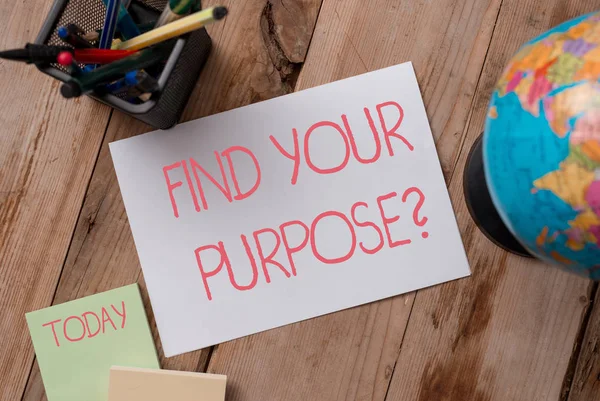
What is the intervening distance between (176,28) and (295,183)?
0.60ft

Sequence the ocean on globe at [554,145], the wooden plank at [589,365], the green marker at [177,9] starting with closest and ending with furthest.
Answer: the ocean on globe at [554,145], the green marker at [177,9], the wooden plank at [589,365]

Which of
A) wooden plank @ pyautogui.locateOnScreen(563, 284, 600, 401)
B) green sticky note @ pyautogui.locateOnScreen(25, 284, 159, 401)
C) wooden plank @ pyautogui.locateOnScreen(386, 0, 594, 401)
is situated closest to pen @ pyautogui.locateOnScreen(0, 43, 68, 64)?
green sticky note @ pyautogui.locateOnScreen(25, 284, 159, 401)

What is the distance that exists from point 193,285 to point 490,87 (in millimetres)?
339

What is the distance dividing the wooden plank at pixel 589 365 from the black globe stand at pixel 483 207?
10cm

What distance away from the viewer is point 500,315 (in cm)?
49

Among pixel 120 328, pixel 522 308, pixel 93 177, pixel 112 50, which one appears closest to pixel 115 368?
pixel 120 328

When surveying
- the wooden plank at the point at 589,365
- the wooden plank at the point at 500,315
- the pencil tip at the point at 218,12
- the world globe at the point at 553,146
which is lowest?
the wooden plank at the point at 589,365

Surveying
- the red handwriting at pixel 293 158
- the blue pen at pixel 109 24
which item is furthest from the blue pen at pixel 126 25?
the red handwriting at pixel 293 158

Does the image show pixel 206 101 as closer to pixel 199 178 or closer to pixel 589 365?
pixel 199 178

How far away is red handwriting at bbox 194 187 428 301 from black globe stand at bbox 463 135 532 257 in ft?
0.15

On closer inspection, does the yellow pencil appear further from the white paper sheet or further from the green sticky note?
the green sticky note

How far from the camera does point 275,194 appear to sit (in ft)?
1.62

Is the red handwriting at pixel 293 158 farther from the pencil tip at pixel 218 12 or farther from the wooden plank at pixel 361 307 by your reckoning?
the pencil tip at pixel 218 12

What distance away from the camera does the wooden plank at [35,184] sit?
50cm
